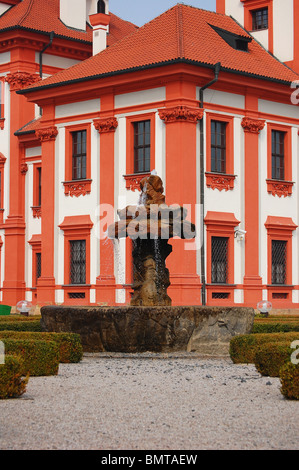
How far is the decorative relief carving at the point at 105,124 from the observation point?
31.7 metres

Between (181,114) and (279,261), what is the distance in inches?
278

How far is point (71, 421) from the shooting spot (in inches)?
361

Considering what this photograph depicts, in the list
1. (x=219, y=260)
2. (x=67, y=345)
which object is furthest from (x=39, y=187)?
(x=67, y=345)

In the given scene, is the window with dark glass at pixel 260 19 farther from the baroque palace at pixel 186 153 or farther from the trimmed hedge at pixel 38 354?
the trimmed hedge at pixel 38 354

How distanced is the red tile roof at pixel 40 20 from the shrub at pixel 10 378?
28.2 metres

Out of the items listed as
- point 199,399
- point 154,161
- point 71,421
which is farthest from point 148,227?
point 154,161

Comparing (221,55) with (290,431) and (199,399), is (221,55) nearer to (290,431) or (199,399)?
(199,399)


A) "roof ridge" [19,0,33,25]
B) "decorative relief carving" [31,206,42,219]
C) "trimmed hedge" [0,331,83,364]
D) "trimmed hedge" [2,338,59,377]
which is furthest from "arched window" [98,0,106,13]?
"trimmed hedge" [2,338,59,377]

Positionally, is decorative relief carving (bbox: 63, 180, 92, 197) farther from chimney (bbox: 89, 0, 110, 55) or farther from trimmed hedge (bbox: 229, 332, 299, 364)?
trimmed hedge (bbox: 229, 332, 299, 364)

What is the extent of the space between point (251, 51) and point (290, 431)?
1090 inches

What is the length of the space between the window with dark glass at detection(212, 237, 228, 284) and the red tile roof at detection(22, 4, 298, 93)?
617 cm

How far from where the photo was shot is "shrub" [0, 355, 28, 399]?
35.6 ft

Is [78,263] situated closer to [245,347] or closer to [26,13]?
[26,13]

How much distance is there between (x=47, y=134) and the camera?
1326 inches
